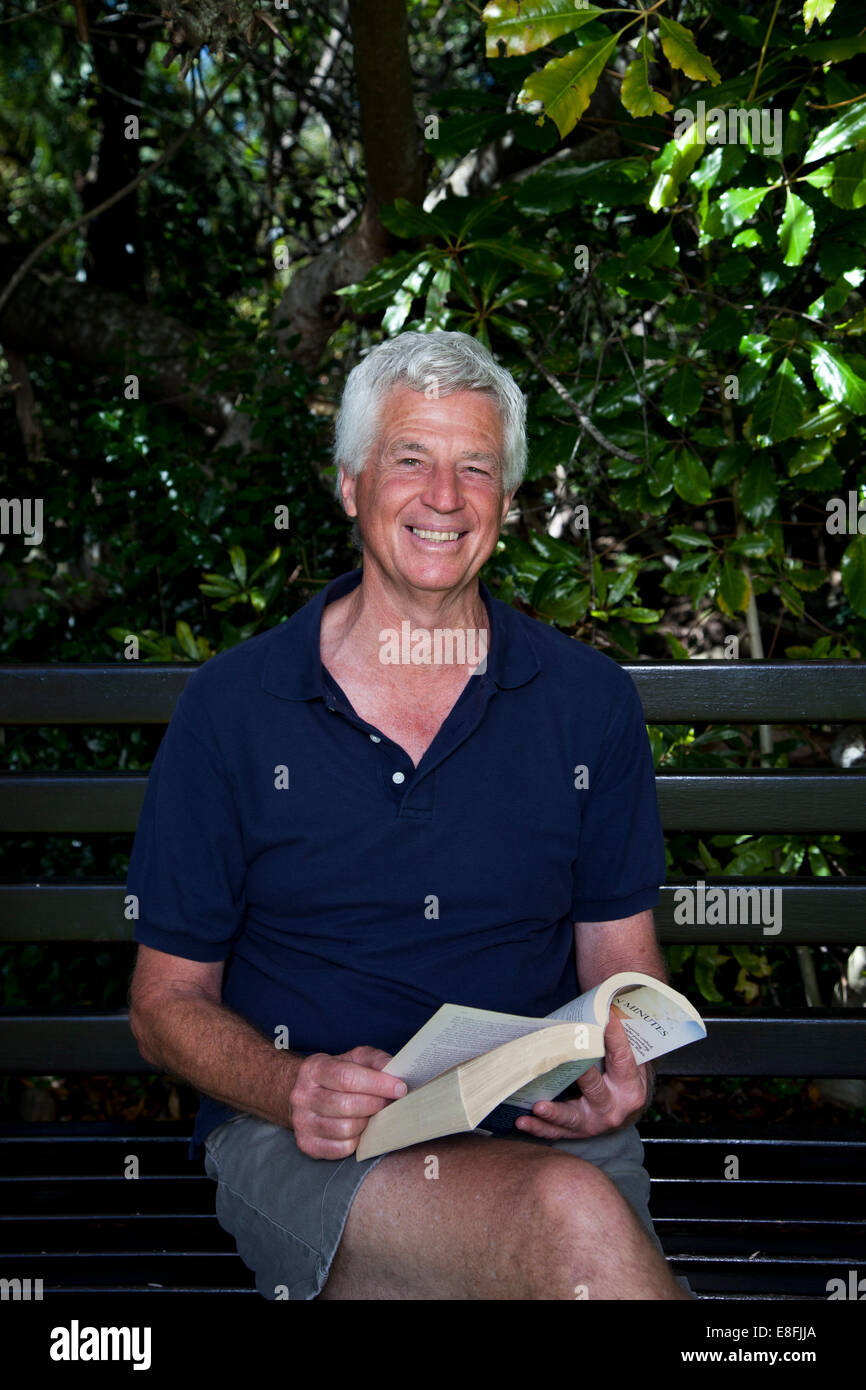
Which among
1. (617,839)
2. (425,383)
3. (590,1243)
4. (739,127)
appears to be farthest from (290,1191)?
(739,127)

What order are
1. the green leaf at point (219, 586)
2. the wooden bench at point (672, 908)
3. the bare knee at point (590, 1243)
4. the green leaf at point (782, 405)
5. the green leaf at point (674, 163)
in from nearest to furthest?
the bare knee at point (590, 1243) < the wooden bench at point (672, 908) < the green leaf at point (674, 163) < the green leaf at point (782, 405) < the green leaf at point (219, 586)

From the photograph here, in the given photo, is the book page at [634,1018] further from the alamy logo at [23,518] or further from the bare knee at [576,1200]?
the alamy logo at [23,518]

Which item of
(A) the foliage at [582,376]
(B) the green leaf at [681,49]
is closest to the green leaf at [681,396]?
(A) the foliage at [582,376]

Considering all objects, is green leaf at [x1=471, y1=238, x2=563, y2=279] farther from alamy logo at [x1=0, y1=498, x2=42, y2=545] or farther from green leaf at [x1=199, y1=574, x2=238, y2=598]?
alamy logo at [x1=0, y1=498, x2=42, y2=545]

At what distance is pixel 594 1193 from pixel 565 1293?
0.11 meters

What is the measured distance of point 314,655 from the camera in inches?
77.8

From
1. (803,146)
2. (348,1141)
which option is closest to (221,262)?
(803,146)

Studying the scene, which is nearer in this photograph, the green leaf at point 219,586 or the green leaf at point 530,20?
the green leaf at point 530,20

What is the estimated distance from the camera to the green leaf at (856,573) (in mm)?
2789

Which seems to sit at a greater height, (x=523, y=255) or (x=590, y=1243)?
(x=523, y=255)

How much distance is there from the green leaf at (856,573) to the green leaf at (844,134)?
0.85 metres

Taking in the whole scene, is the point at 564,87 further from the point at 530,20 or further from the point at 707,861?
the point at 707,861

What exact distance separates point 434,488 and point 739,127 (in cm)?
113

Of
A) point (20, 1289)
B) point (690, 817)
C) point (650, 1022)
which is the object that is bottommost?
point (20, 1289)
